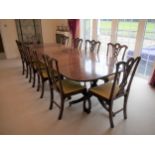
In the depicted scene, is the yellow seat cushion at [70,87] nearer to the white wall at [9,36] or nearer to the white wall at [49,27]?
the white wall at [9,36]

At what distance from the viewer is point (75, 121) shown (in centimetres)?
216

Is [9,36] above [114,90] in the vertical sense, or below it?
above

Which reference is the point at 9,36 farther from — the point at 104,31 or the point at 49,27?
the point at 104,31

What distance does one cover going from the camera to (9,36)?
211 inches

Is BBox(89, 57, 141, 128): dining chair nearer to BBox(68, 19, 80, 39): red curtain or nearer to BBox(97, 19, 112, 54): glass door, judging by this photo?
BBox(97, 19, 112, 54): glass door

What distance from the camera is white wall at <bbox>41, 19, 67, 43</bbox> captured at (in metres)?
5.86

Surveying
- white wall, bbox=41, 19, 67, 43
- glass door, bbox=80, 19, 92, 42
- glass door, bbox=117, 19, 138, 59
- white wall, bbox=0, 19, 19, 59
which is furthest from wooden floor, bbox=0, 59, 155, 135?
white wall, bbox=41, 19, 67, 43

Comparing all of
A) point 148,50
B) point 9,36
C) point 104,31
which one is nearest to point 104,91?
point 148,50

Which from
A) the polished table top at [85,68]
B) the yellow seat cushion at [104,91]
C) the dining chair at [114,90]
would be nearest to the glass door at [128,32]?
the polished table top at [85,68]

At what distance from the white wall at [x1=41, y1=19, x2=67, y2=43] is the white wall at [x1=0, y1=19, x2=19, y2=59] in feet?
3.55

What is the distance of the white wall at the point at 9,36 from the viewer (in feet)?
17.0

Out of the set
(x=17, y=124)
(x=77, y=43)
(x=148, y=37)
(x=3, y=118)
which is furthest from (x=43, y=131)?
(x=148, y=37)

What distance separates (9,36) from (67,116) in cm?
Answer: 435
